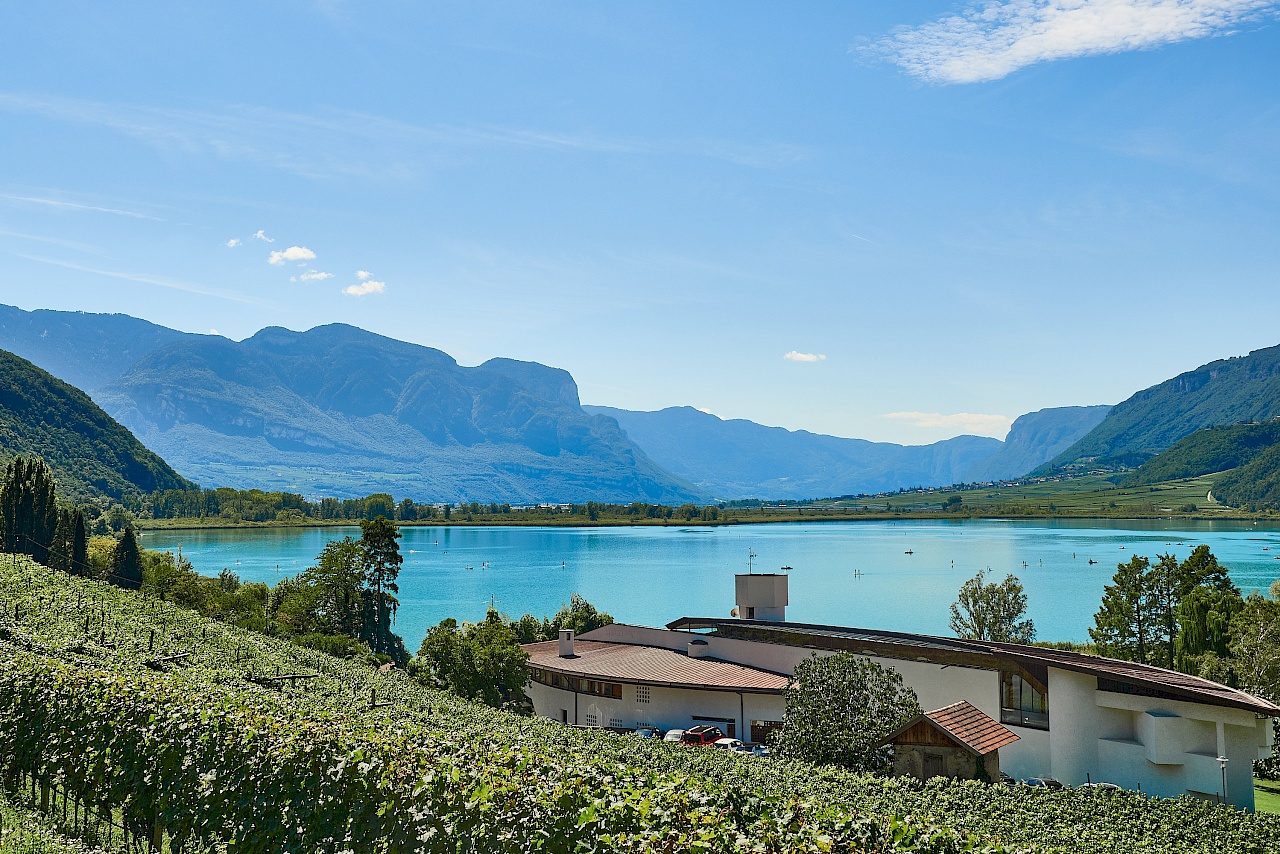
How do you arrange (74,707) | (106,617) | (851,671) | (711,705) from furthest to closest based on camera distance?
(711,705)
(106,617)
(851,671)
(74,707)

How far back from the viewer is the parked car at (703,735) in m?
27.9

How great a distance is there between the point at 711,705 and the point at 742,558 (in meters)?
114

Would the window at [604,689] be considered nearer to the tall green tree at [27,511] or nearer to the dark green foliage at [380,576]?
the dark green foliage at [380,576]

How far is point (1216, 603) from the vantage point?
43344 mm

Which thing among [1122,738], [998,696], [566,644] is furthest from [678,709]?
[1122,738]

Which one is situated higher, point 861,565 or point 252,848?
point 252,848

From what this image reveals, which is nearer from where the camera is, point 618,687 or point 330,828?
Result: point 330,828

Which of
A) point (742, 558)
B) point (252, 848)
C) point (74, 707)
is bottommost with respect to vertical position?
point (742, 558)

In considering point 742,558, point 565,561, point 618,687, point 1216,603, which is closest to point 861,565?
point 742,558

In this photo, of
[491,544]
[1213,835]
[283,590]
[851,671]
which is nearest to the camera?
[1213,835]

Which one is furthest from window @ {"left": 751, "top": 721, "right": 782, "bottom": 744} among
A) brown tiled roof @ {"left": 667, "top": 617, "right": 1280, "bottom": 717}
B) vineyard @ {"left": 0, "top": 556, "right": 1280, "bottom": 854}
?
vineyard @ {"left": 0, "top": 556, "right": 1280, "bottom": 854}

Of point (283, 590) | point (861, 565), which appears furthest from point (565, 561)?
point (283, 590)

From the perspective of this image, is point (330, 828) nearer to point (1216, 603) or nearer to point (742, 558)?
point (1216, 603)

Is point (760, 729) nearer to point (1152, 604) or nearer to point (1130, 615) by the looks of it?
point (1130, 615)
